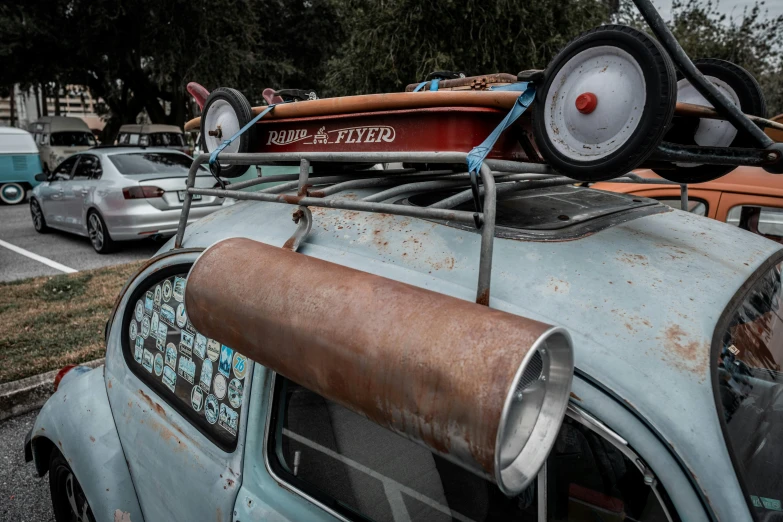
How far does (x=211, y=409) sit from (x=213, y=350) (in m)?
0.18

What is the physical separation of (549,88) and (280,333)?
82 cm

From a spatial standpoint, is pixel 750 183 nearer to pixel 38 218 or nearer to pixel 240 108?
pixel 240 108

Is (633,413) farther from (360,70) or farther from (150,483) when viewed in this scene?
(360,70)

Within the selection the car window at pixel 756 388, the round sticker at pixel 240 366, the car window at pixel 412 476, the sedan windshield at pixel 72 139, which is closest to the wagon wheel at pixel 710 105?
the car window at pixel 756 388

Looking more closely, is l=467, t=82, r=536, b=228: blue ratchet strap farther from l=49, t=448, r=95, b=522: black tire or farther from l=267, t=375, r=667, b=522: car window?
l=49, t=448, r=95, b=522: black tire

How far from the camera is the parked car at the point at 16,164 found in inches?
540

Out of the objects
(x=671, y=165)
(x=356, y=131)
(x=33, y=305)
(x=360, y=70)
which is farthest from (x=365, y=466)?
(x=360, y=70)

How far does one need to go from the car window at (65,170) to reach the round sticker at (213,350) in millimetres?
8689

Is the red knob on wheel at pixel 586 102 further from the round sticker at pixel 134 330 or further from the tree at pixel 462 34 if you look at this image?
the tree at pixel 462 34

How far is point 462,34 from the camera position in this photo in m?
10.2

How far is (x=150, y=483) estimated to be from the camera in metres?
1.89

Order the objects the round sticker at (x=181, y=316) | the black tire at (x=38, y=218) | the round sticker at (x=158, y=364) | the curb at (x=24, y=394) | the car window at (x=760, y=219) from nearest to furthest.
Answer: the round sticker at (x=181, y=316) → the round sticker at (x=158, y=364) → the curb at (x=24, y=394) → the car window at (x=760, y=219) → the black tire at (x=38, y=218)

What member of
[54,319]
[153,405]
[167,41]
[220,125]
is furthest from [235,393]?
[167,41]

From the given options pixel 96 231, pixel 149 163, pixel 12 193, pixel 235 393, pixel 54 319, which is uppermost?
pixel 235 393
